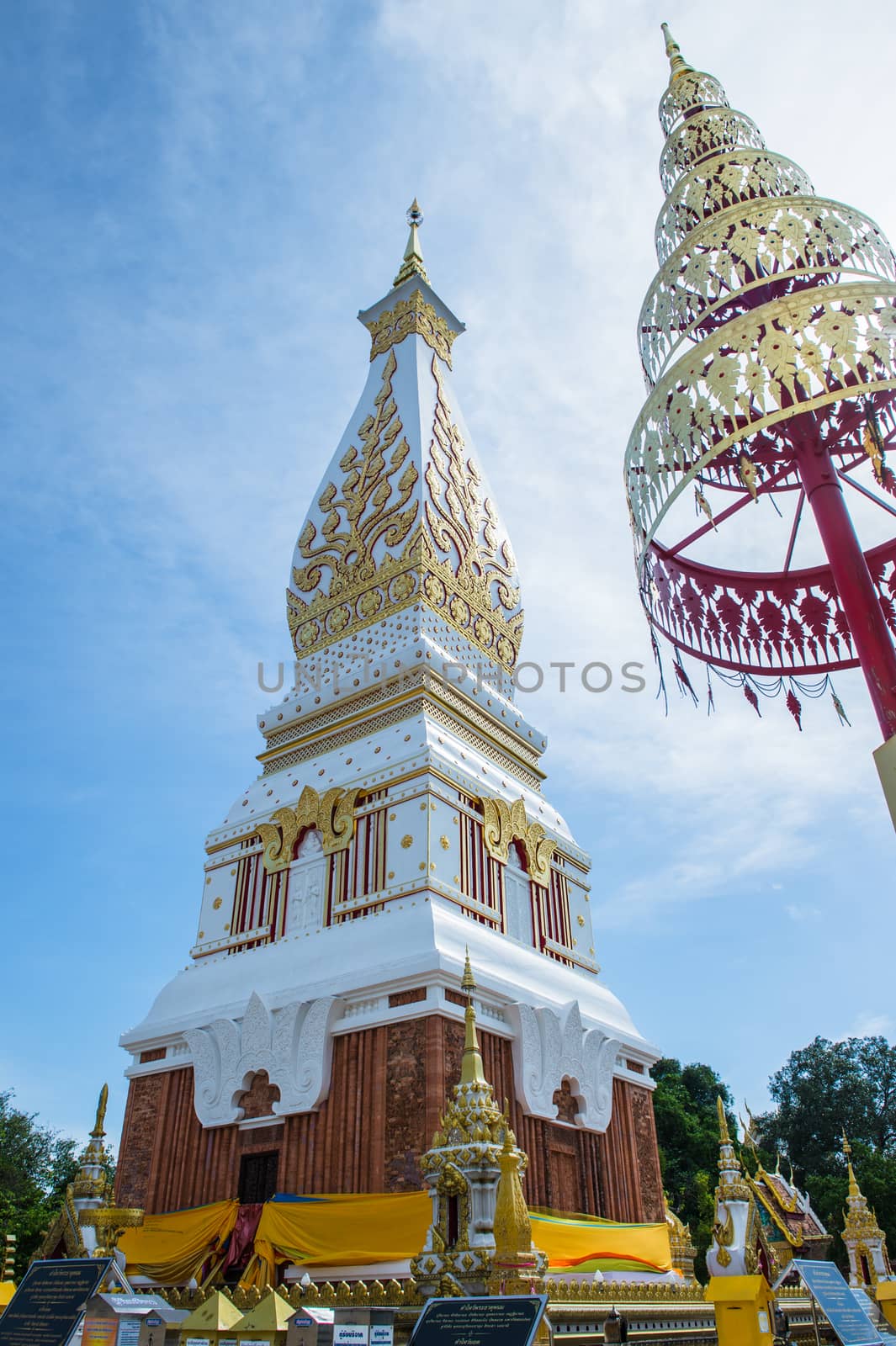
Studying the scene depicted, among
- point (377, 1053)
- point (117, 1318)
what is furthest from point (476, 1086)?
point (377, 1053)

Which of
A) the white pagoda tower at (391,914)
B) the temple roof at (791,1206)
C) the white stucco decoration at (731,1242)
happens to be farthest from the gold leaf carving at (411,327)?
the temple roof at (791,1206)

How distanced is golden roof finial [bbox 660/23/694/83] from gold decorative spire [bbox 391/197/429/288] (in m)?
10.3

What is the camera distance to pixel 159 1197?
11.1m

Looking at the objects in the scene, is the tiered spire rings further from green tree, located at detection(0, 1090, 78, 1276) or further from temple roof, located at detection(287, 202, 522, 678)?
green tree, located at detection(0, 1090, 78, 1276)

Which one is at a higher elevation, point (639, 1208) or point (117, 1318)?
point (639, 1208)

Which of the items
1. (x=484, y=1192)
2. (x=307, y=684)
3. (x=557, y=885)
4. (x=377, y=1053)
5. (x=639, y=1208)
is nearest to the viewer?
(x=484, y=1192)

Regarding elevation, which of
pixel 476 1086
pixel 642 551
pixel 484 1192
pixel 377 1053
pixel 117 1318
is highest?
pixel 642 551

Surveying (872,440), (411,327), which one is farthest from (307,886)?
(411,327)

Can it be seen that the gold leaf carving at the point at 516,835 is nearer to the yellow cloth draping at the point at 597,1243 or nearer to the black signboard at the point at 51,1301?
the yellow cloth draping at the point at 597,1243

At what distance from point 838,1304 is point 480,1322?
3757 mm

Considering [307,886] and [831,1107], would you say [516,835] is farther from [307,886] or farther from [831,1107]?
[831,1107]

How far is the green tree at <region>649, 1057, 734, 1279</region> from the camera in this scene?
2962 cm

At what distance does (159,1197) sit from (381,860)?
444cm

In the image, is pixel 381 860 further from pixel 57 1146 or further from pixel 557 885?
pixel 57 1146
